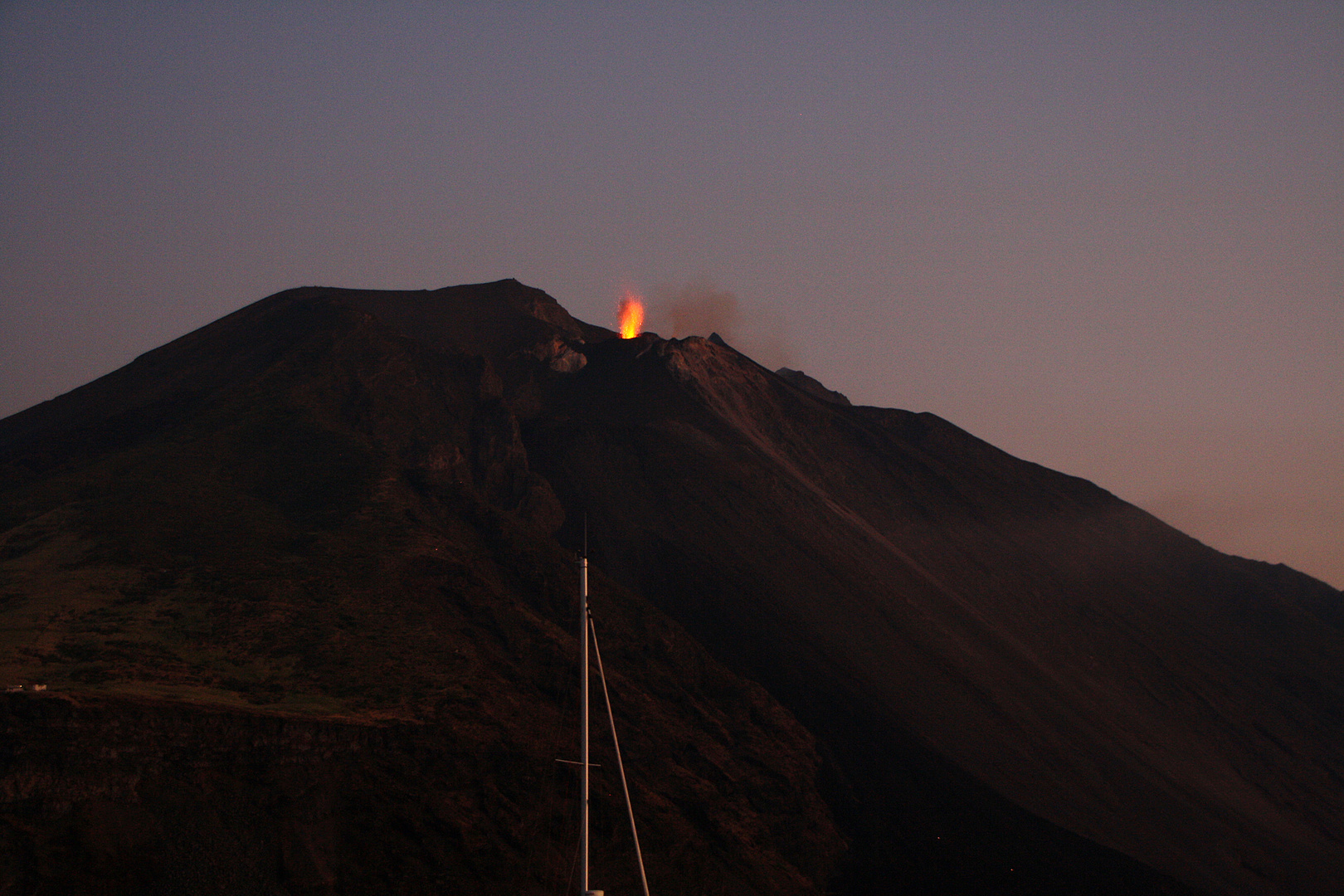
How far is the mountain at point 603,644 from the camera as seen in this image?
44.5 meters

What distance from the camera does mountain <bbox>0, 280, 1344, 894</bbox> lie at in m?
44.5

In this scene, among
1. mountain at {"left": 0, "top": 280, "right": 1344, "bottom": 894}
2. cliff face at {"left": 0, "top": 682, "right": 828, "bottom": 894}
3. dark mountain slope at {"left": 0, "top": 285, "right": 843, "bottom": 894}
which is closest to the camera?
cliff face at {"left": 0, "top": 682, "right": 828, "bottom": 894}

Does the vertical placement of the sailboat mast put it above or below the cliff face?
above

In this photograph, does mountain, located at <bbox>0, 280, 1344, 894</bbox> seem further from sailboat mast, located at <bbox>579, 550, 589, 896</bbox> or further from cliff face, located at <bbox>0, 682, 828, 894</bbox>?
sailboat mast, located at <bbox>579, 550, 589, 896</bbox>

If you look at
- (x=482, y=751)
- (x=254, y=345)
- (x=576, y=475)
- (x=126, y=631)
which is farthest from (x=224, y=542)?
(x=254, y=345)

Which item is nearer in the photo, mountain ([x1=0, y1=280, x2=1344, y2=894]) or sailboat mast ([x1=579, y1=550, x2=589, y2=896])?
sailboat mast ([x1=579, y1=550, x2=589, y2=896])

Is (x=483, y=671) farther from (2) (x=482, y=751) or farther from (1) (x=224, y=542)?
(1) (x=224, y=542)

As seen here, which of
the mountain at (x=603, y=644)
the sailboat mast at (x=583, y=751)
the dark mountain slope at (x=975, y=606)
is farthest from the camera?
the dark mountain slope at (x=975, y=606)

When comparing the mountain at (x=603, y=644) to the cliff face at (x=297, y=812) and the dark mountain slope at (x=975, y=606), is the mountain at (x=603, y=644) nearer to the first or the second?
the cliff face at (x=297, y=812)

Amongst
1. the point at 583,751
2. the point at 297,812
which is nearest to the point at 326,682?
the point at 297,812

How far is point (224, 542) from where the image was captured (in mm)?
65250

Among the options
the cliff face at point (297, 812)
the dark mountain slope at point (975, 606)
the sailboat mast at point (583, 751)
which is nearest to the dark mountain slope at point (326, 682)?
the cliff face at point (297, 812)

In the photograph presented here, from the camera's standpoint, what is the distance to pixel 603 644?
70.6 meters

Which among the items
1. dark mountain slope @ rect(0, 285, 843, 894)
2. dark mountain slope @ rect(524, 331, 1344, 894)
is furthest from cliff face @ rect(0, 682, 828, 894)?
dark mountain slope @ rect(524, 331, 1344, 894)
